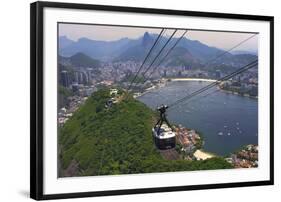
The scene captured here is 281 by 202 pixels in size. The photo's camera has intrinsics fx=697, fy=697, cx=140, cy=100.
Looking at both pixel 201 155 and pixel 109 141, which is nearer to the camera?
pixel 109 141

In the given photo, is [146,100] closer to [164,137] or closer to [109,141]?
[164,137]

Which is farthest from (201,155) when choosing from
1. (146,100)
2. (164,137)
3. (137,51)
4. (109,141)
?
(137,51)

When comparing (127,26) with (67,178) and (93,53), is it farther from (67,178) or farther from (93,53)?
(67,178)

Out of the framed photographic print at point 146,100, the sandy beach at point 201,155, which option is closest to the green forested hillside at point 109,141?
the framed photographic print at point 146,100

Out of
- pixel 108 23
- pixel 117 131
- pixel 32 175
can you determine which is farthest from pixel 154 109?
pixel 32 175

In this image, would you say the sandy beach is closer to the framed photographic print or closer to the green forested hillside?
the framed photographic print

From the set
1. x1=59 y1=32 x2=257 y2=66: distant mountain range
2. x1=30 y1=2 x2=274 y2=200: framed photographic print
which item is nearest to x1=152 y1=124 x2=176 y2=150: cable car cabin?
x1=30 y1=2 x2=274 y2=200: framed photographic print
